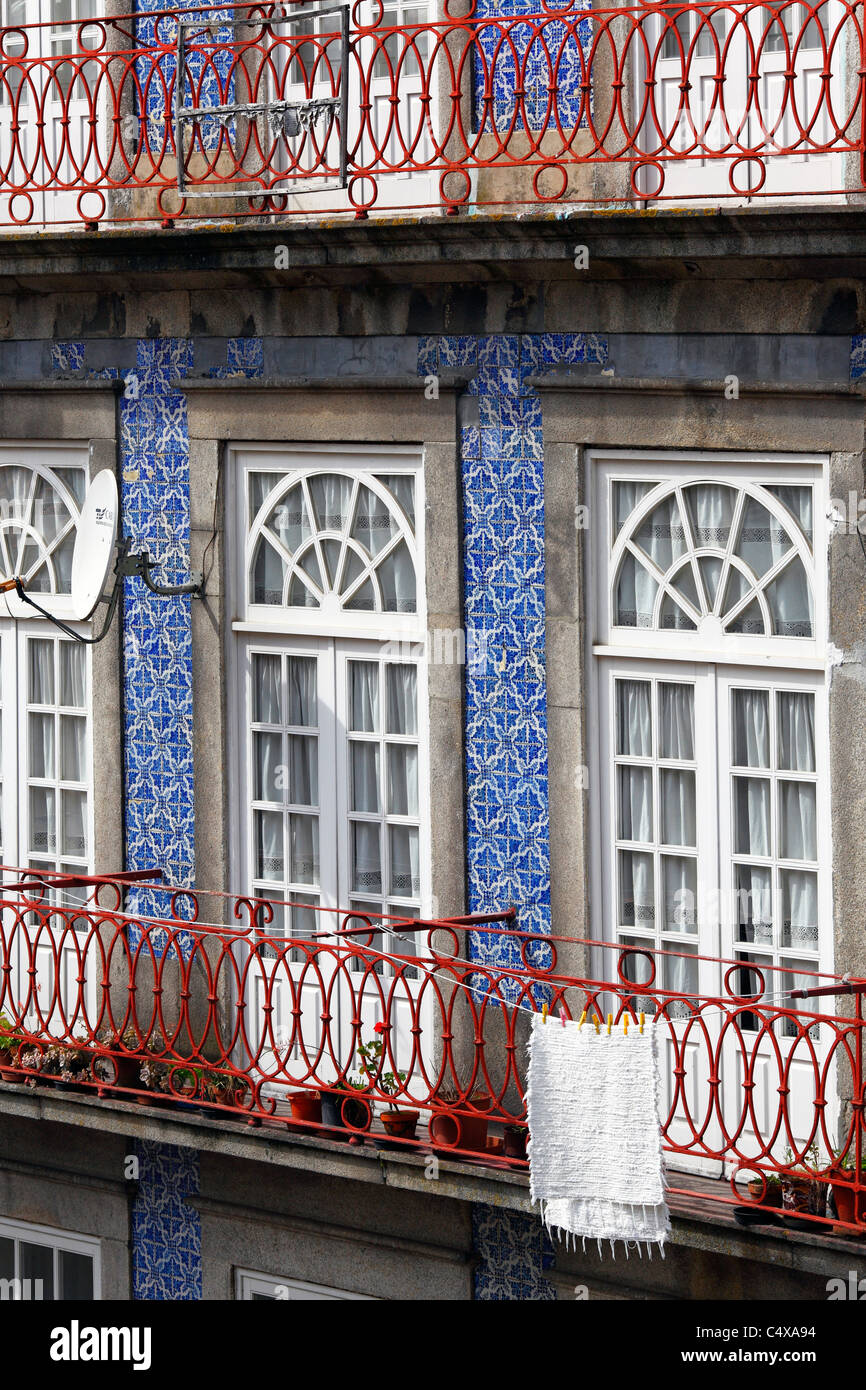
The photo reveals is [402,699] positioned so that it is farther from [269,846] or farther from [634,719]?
[634,719]

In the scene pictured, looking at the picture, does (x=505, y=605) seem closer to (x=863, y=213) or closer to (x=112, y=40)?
(x=863, y=213)

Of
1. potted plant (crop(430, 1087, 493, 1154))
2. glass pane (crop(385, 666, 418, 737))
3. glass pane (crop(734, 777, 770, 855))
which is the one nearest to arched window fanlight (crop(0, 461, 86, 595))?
glass pane (crop(385, 666, 418, 737))

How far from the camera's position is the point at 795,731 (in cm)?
1098

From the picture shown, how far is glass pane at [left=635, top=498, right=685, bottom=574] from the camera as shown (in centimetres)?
1120

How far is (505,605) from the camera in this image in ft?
38.4

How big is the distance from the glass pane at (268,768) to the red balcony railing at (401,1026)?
0.54 meters

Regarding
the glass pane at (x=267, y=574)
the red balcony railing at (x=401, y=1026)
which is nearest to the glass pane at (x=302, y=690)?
the glass pane at (x=267, y=574)

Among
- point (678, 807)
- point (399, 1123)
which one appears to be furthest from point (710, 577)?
point (399, 1123)

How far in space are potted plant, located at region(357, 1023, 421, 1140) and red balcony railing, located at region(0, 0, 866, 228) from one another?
3.66m

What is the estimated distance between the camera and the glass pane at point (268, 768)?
41.5 ft

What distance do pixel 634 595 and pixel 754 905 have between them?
55.1 inches

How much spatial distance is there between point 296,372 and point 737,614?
2.50 metres

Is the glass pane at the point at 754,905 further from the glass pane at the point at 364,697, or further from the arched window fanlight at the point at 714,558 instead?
the glass pane at the point at 364,697
